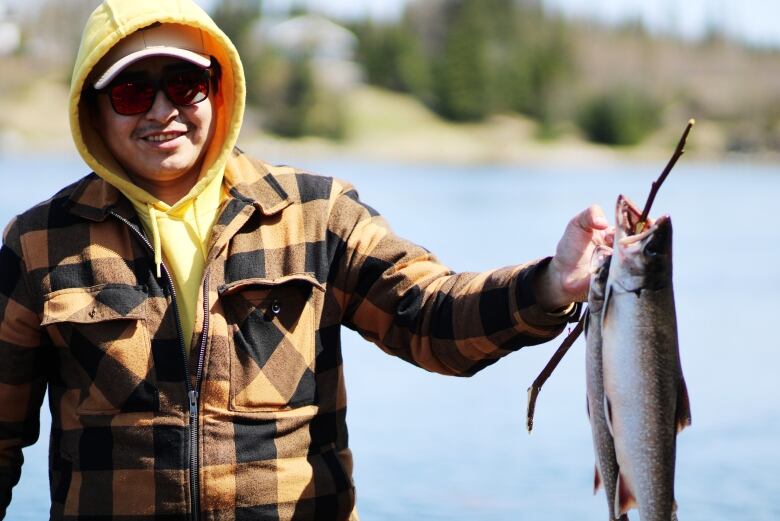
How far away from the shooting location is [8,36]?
77.7 meters

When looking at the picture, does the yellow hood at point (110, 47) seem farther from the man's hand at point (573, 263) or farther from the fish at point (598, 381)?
the fish at point (598, 381)

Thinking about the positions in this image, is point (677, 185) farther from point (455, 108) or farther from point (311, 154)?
point (455, 108)

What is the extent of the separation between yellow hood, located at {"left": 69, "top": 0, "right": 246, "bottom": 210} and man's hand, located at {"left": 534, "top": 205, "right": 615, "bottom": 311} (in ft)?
3.00

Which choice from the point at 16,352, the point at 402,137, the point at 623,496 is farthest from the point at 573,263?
the point at 402,137

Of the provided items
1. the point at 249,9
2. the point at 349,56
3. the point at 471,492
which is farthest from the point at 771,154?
the point at 471,492

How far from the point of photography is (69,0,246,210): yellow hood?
3161 mm

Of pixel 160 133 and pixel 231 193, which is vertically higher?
pixel 160 133

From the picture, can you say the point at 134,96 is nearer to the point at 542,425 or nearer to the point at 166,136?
the point at 166,136

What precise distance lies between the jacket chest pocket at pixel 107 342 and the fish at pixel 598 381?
112 centimetres

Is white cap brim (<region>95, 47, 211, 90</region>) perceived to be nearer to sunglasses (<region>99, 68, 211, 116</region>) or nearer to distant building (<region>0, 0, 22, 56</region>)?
sunglasses (<region>99, 68, 211, 116</region>)

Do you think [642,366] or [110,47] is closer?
[642,366]

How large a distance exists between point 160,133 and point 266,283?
0.48 m

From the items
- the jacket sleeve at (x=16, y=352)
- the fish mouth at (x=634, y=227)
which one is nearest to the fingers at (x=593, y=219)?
the fish mouth at (x=634, y=227)

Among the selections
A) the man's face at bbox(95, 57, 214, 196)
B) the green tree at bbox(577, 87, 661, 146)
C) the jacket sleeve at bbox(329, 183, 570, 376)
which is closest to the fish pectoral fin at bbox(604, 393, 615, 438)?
the jacket sleeve at bbox(329, 183, 570, 376)
